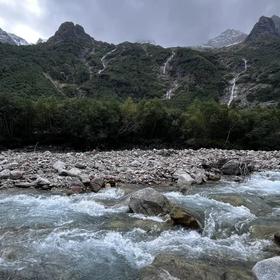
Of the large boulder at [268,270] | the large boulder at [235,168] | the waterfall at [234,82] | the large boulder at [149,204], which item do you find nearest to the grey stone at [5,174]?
the large boulder at [149,204]

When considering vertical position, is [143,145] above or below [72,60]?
below

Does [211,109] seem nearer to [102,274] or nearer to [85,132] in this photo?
[85,132]

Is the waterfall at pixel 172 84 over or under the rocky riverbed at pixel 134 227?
over

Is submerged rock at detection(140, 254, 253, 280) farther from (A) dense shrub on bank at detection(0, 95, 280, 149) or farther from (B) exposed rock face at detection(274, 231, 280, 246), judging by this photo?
(A) dense shrub on bank at detection(0, 95, 280, 149)

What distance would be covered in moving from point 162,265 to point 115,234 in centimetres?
325

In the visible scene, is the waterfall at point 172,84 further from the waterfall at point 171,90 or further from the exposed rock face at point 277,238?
the exposed rock face at point 277,238

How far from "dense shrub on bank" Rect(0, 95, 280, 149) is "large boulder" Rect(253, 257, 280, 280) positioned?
44.1m

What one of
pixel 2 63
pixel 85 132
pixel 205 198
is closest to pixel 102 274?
pixel 205 198

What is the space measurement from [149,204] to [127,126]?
43909mm

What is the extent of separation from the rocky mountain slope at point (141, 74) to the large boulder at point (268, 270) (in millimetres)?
99680

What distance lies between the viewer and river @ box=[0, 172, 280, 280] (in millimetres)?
10102

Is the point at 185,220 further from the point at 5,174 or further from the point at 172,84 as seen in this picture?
the point at 172,84

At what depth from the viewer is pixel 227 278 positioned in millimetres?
9250

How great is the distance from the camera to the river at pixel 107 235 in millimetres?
10102
